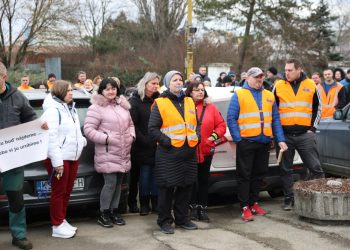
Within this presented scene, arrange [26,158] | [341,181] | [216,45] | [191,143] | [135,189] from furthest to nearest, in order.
Result: [216,45] < [135,189] < [341,181] < [191,143] < [26,158]

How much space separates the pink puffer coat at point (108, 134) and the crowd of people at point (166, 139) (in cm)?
1

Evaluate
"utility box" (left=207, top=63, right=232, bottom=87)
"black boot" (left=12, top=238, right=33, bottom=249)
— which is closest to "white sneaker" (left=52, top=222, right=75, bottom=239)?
"black boot" (left=12, top=238, right=33, bottom=249)

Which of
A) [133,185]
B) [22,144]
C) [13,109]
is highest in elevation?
[13,109]

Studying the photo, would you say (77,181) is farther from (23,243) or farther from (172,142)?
(172,142)

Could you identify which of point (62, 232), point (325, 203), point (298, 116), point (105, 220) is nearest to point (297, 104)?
point (298, 116)

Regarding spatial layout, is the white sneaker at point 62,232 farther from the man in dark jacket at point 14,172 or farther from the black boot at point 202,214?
the black boot at point 202,214

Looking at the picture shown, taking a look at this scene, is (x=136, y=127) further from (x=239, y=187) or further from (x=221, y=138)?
(x=239, y=187)

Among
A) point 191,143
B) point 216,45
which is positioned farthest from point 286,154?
point 216,45

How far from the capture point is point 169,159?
18.3 ft

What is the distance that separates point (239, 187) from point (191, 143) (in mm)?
1116

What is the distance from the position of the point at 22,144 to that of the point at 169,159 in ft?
5.12

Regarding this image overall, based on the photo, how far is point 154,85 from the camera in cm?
641

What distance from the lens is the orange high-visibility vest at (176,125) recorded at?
5.57m

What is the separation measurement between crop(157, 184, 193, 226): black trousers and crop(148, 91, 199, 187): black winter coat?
15cm
